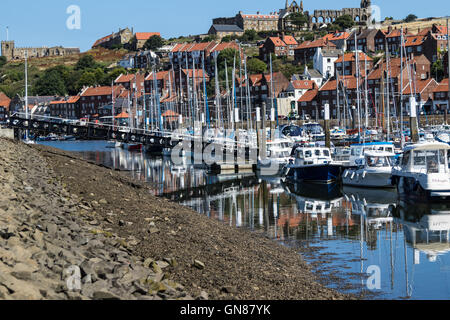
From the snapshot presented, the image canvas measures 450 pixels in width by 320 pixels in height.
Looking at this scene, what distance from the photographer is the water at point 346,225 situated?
754 inches

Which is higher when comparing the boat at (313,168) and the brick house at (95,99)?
the brick house at (95,99)

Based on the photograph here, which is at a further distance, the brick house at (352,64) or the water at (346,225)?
the brick house at (352,64)

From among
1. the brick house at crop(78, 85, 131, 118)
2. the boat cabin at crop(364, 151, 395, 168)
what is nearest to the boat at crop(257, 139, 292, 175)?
the boat cabin at crop(364, 151, 395, 168)

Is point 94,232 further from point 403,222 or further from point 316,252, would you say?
point 403,222

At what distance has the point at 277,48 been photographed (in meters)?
171

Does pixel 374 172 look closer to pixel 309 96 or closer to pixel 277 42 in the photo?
pixel 309 96

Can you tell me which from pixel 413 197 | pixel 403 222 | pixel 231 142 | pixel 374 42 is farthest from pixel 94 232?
pixel 374 42

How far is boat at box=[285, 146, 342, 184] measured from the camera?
47.4 meters

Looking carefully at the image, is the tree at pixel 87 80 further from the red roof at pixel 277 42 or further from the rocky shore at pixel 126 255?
the rocky shore at pixel 126 255

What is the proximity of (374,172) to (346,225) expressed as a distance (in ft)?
48.3

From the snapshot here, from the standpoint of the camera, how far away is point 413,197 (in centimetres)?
3566

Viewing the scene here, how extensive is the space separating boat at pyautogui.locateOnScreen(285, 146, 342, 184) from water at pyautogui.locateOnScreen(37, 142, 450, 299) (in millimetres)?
1226

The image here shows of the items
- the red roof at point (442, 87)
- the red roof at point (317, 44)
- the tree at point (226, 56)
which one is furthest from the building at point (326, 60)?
the red roof at point (442, 87)

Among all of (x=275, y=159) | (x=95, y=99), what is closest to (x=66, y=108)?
(x=95, y=99)
